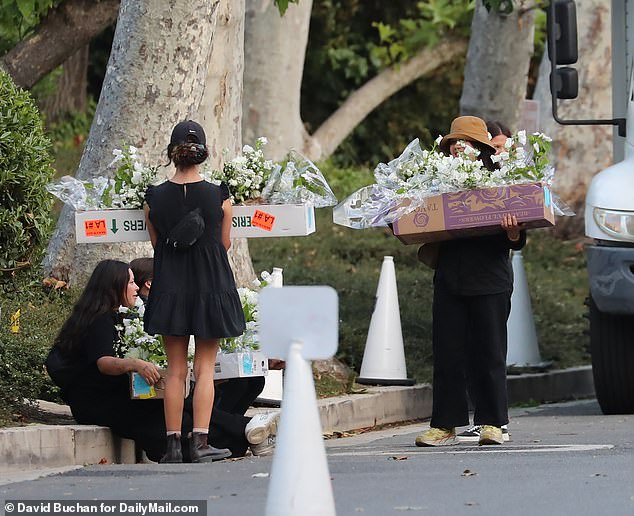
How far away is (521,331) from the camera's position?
40.2 feet

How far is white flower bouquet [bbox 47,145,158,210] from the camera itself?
316 inches

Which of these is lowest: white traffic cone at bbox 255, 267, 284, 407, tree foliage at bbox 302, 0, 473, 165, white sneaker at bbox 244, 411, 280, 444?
white sneaker at bbox 244, 411, 280, 444

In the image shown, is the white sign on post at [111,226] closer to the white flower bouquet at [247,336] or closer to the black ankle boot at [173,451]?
the white flower bouquet at [247,336]

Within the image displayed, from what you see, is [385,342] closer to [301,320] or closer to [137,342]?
[137,342]

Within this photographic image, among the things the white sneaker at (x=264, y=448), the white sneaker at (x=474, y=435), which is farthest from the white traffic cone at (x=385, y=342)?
the white sneaker at (x=264, y=448)

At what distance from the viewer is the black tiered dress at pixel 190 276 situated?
24.7ft

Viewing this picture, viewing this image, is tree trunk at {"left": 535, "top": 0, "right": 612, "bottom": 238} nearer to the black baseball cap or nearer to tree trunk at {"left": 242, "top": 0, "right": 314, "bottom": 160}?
tree trunk at {"left": 242, "top": 0, "right": 314, "bottom": 160}

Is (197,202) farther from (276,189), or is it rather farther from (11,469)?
(11,469)

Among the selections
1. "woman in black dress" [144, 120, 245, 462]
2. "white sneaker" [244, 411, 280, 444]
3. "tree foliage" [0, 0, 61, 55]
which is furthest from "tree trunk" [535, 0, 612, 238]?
"woman in black dress" [144, 120, 245, 462]

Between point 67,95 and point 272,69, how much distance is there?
3726 mm

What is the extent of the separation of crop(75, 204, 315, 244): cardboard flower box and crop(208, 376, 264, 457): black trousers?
81 centimetres

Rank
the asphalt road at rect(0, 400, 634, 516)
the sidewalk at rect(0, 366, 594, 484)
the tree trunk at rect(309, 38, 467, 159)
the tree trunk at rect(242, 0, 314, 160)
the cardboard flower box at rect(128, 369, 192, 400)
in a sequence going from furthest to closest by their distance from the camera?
the tree trunk at rect(309, 38, 467, 159)
the tree trunk at rect(242, 0, 314, 160)
the cardboard flower box at rect(128, 369, 192, 400)
the sidewalk at rect(0, 366, 594, 484)
the asphalt road at rect(0, 400, 634, 516)

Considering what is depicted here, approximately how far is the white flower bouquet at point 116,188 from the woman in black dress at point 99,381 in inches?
20.0

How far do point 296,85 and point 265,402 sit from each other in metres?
11.2
